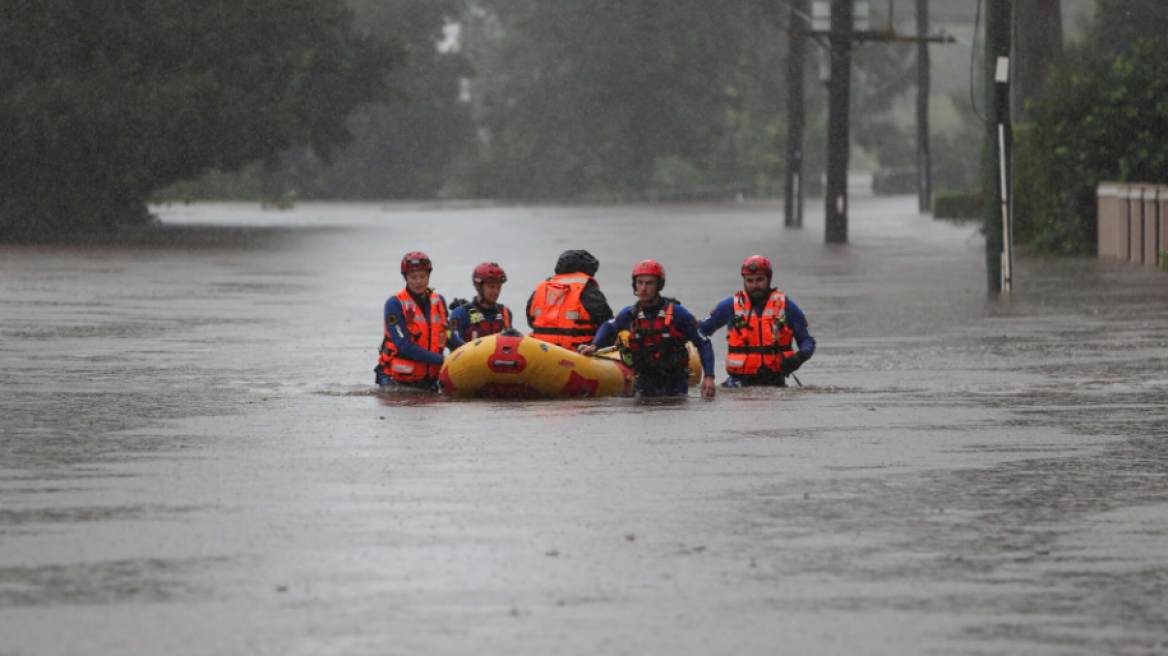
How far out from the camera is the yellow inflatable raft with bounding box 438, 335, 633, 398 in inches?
623

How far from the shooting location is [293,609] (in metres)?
8.12

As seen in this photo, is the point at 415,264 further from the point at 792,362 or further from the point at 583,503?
the point at 583,503

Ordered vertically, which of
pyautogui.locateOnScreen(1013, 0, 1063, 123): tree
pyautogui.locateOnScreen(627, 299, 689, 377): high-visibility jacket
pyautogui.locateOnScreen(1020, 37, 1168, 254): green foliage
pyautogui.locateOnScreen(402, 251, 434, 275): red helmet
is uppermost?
pyautogui.locateOnScreen(1013, 0, 1063, 123): tree

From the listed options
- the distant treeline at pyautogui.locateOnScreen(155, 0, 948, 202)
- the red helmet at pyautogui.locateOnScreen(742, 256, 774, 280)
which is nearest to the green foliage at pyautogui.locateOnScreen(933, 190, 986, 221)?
the distant treeline at pyautogui.locateOnScreen(155, 0, 948, 202)

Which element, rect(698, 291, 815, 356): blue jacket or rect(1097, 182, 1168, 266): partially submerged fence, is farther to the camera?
rect(1097, 182, 1168, 266): partially submerged fence

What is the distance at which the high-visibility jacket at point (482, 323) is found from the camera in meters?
17.2

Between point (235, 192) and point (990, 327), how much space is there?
2919 inches

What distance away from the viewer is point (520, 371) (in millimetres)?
15859

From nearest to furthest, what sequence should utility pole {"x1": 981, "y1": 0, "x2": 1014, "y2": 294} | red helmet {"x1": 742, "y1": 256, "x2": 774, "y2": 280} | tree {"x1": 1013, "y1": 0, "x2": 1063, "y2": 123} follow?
red helmet {"x1": 742, "y1": 256, "x2": 774, "y2": 280} → utility pole {"x1": 981, "y1": 0, "x2": 1014, "y2": 294} → tree {"x1": 1013, "y1": 0, "x2": 1063, "y2": 123}

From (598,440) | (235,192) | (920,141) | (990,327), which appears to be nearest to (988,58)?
(990,327)

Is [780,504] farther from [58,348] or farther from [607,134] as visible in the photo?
[607,134]

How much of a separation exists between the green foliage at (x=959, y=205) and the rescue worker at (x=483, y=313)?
4494 cm

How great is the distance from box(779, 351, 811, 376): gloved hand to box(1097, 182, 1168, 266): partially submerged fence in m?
18.3

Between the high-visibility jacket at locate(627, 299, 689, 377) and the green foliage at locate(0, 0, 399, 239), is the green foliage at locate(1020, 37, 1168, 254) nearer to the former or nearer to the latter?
the green foliage at locate(0, 0, 399, 239)
